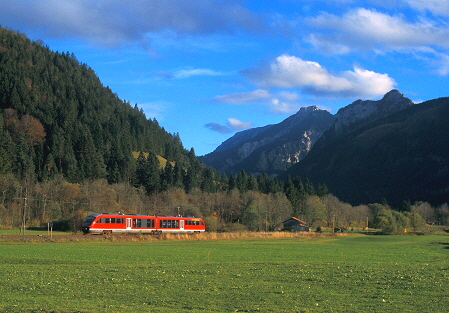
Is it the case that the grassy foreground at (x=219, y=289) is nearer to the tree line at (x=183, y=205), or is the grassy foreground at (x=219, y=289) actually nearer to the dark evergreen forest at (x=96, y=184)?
the tree line at (x=183, y=205)

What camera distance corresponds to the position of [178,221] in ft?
268

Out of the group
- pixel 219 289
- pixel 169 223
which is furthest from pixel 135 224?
pixel 219 289

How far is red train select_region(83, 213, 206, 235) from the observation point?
6856 cm

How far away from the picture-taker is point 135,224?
73.3m

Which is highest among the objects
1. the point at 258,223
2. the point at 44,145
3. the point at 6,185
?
the point at 44,145

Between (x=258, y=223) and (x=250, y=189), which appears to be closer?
(x=258, y=223)

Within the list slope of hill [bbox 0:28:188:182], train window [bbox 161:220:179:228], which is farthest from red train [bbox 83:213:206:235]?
slope of hill [bbox 0:28:188:182]

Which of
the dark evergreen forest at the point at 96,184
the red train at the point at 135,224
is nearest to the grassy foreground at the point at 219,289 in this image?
the red train at the point at 135,224

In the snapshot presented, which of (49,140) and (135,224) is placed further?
(49,140)

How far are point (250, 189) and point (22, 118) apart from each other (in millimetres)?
86311

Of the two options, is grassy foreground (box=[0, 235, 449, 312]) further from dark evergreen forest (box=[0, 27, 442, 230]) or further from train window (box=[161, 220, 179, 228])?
dark evergreen forest (box=[0, 27, 442, 230])

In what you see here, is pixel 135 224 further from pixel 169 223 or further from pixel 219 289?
pixel 219 289

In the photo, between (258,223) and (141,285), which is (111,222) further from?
(258,223)

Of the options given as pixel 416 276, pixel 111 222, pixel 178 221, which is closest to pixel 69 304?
pixel 416 276
